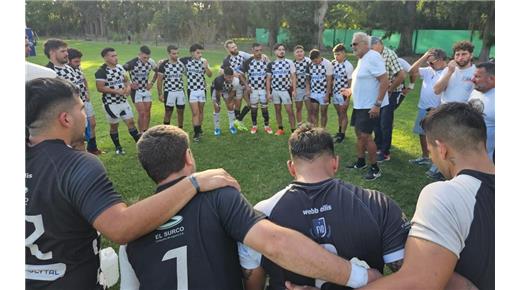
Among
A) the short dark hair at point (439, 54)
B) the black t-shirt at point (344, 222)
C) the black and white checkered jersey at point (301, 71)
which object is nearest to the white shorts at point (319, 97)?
the black and white checkered jersey at point (301, 71)

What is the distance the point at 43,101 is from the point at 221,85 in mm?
8063

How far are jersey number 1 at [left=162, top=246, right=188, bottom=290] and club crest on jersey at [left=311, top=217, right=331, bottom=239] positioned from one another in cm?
63

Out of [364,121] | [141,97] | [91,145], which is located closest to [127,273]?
[364,121]

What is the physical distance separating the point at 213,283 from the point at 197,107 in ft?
25.8

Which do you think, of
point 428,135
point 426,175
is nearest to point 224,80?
point 426,175

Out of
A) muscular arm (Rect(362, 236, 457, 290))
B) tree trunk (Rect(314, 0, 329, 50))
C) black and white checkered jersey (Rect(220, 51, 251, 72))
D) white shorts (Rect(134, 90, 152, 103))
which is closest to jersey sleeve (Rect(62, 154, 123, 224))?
muscular arm (Rect(362, 236, 457, 290))

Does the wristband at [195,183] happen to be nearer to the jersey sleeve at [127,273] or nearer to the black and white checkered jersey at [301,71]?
the jersey sleeve at [127,273]

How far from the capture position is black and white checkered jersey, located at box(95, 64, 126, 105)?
8.09m

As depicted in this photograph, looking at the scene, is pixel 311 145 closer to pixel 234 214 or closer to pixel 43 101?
pixel 234 214

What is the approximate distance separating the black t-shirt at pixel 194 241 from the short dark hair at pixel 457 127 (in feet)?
3.59

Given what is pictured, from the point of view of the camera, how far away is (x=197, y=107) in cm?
951

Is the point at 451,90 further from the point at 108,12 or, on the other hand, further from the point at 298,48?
the point at 108,12

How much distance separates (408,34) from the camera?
29.1 metres

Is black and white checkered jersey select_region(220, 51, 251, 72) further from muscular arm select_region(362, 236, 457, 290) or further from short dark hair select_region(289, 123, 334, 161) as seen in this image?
muscular arm select_region(362, 236, 457, 290)
